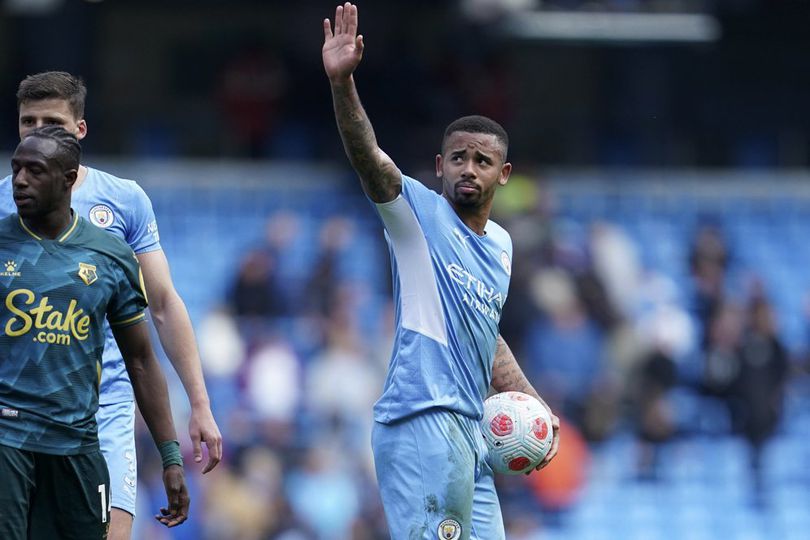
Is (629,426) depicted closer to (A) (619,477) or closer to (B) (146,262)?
(A) (619,477)

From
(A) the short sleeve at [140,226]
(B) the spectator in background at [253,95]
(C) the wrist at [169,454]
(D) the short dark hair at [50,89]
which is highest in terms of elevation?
(B) the spectator in background at [253,95]

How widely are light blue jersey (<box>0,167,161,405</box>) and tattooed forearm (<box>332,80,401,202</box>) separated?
3.06 ft

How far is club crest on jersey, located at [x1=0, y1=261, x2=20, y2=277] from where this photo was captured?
544 centimetres

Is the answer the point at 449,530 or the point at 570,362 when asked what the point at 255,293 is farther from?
the point at 449,530

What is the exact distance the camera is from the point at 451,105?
1878 cm

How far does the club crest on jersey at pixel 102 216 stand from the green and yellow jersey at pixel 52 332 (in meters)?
0.66

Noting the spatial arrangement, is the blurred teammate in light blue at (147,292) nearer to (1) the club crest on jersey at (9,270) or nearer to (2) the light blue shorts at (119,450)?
(2) the light blue shorts at (119,450)

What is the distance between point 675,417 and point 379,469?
1061 cm

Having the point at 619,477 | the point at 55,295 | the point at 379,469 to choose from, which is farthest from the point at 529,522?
the point at 55,295

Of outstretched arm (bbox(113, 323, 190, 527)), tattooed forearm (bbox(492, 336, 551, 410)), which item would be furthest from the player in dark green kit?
tattooed forearm (bbox(492, 336, 551, 410))

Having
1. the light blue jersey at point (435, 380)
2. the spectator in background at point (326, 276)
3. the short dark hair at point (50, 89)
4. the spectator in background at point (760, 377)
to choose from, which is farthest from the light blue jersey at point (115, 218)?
the spectator in background at point (760, 377)

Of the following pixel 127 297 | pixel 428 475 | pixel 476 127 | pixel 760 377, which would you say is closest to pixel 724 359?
pixel 760 377

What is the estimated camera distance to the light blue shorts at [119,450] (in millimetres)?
6359

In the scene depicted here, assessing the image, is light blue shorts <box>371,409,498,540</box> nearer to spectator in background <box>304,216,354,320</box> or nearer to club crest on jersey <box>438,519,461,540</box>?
club crest on jersey <box>438,519,461,540</box>
